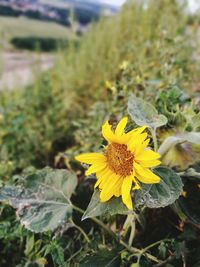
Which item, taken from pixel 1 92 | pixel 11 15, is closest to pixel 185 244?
pixel 1 92

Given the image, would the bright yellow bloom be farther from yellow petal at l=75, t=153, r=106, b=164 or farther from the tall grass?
the tall grass

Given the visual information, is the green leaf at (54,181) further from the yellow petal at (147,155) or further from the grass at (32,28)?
the grass at (32,28)

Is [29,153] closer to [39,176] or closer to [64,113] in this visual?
[64,113]

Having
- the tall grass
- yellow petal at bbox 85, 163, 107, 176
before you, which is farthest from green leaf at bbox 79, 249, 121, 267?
the tall grass

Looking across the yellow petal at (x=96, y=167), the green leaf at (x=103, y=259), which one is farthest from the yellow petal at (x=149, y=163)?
the green leaf at (x=103, y=259)

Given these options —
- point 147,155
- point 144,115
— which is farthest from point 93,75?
point 147,155

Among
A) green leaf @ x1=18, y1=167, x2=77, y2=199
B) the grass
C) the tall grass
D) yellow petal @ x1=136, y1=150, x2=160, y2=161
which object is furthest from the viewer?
the grass

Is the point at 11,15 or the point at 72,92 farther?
the point at 11,15
